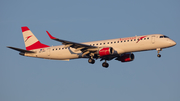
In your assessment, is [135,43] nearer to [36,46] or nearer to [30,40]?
[36,46]

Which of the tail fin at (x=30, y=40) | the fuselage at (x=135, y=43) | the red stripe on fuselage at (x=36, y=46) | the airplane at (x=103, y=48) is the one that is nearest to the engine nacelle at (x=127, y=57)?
the airplane at (x=103, y=48)

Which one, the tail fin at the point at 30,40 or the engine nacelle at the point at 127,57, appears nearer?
the engine nacelle at the point at 127,57

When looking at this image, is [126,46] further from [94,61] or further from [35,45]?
[35,45]

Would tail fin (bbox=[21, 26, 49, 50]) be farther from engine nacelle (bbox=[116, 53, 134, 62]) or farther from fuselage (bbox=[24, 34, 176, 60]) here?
engine nacelle (bbox=[116, 53, 134, 62])

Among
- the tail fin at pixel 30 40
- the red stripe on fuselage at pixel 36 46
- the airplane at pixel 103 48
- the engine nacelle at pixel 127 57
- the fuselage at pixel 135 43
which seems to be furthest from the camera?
the tail fin at pixel 30 40

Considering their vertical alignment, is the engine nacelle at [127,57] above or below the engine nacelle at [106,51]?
below

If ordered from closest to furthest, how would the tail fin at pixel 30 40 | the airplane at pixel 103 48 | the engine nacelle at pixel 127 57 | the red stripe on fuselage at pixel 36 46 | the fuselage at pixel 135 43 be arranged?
the fuselage at pixel 135 43, the airplane at pixel 103 48, the engine nacelle at pixel 127 57, the red stripe on fuselage at pixel 36 46, the tail fin at pixel 30 40

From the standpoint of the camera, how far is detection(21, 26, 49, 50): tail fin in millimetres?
65750

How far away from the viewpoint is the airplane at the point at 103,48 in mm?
55344

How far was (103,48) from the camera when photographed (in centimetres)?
5694

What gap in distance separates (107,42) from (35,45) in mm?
16918

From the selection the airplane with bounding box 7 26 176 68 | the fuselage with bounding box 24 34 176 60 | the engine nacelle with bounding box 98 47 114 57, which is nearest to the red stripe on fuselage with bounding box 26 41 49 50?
the airplane with bounding box 7 26 176 68

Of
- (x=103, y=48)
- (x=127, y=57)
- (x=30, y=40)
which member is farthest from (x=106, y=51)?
(x=30, y=40)

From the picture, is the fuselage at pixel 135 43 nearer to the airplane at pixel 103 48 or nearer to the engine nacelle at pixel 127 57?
the airplane at pixel 103 48
